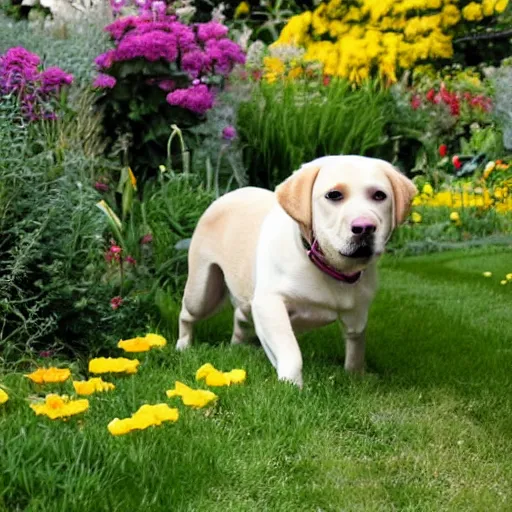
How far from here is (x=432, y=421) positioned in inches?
144

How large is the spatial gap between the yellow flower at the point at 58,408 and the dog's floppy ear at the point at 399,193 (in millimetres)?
1304

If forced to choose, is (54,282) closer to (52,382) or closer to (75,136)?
(52,382)

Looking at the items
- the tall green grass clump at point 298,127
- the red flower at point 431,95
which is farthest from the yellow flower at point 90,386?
the red flower at point 431,95

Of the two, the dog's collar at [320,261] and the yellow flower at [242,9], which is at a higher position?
the yellow flower at [242,9]

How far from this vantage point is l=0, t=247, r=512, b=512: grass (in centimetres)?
275

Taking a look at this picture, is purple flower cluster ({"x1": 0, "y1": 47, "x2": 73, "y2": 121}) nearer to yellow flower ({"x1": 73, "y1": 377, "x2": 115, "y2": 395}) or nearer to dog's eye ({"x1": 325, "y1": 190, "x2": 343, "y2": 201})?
yellow flower ({"x1": 73, "y1": 377, "x2": 115, "y2": 395})

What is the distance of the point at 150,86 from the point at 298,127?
8.10 ft

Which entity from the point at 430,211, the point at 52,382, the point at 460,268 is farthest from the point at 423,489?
the point at 430,211

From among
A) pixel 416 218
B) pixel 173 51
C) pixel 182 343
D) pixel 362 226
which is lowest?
pixel 416 218

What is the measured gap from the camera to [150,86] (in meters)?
6.95

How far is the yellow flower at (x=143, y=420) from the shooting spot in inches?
119

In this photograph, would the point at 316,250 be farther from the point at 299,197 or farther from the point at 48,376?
the point at 48,376

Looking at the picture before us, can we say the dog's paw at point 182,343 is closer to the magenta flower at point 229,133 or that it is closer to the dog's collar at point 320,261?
the dog's collar at point 320,261

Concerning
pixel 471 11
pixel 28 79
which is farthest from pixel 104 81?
pixel 471 11
